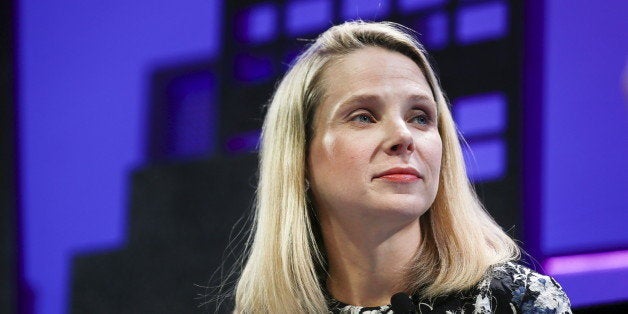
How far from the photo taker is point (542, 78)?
303 centimetres

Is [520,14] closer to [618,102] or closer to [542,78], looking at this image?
[542,78]

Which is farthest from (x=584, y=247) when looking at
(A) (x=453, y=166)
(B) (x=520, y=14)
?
(A) (x=453, y=166)

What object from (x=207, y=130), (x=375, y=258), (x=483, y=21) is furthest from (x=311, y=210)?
(x=483, y=21)

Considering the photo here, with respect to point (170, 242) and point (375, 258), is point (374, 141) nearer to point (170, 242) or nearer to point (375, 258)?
point (375, 258)

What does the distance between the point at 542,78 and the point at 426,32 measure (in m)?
0.46

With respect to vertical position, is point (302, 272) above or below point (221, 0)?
below

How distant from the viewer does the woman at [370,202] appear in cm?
152

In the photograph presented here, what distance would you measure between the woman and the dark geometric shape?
3.23ft

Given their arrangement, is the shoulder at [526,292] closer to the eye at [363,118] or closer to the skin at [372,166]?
the skin at [372,166]

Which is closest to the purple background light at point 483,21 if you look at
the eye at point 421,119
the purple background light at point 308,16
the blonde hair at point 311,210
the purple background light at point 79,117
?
the purple background light at point 308,16

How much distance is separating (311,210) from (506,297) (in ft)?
1.49

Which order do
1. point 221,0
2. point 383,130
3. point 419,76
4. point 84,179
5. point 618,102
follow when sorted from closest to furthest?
point 383,130
point 419,76
point 84,179
point 221,0
point 618,102

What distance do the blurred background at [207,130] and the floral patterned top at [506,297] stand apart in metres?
1.18

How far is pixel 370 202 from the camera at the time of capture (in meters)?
1.51
